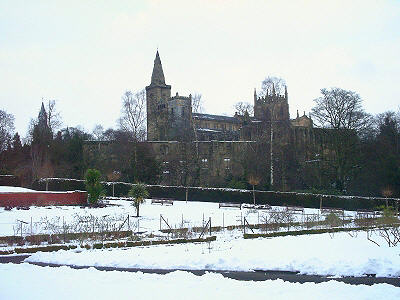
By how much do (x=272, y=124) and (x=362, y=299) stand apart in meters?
36.8

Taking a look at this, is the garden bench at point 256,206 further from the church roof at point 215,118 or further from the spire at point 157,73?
the spire at point 157,73

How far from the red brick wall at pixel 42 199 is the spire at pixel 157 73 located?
159 ft

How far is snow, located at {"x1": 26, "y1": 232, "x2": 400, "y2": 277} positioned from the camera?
A: 15.0 metres

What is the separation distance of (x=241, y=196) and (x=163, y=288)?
3076cm

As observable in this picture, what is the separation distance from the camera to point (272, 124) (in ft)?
152

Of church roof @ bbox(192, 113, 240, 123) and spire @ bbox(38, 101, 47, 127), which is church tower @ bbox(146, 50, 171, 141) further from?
spire @ bbox(38, 101, 47, 127)

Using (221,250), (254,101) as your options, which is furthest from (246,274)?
(254,101)

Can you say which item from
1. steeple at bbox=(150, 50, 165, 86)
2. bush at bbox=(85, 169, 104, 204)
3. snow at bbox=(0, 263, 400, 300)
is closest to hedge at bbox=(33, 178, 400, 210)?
bush at bbox=(85, 169, 104, 204)

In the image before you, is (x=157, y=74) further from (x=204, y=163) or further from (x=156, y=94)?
(x=204, y=163)

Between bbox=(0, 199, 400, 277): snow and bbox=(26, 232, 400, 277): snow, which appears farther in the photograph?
bbox=(0, 199, 400, 277): snow

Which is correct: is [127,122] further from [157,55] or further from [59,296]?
[59,296]

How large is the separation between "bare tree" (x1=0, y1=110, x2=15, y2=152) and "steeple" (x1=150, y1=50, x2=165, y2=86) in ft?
86.9

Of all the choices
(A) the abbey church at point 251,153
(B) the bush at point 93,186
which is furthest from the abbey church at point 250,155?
(B) the bush at point 93,186

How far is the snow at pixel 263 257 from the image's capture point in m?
15.0
